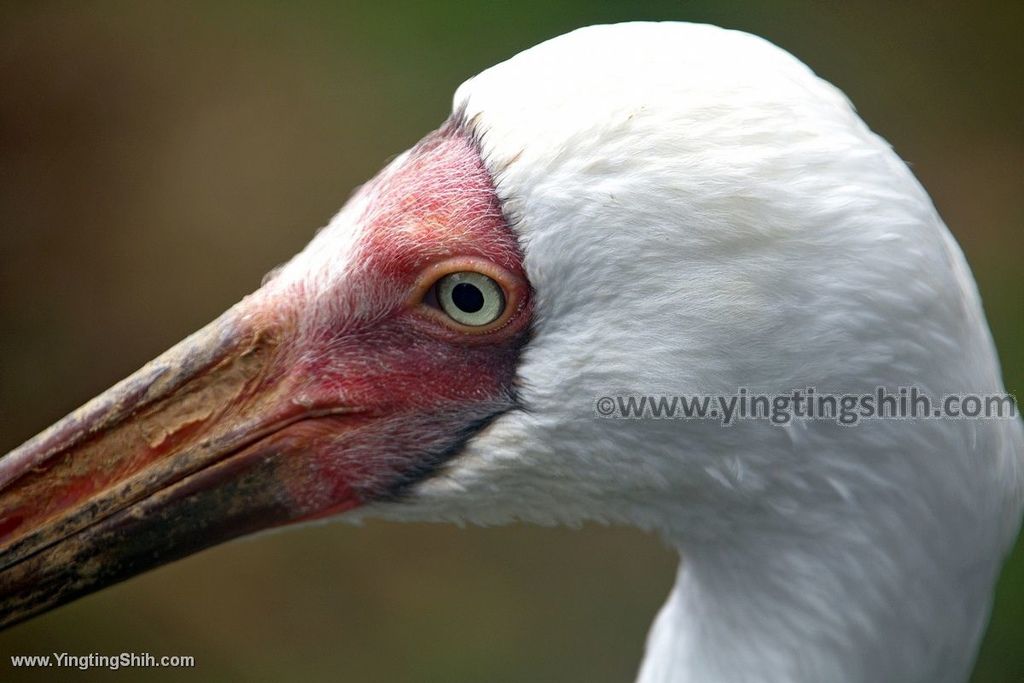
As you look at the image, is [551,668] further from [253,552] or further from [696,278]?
[696,278]

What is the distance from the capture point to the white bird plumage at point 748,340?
177 cm

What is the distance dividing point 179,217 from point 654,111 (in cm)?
490

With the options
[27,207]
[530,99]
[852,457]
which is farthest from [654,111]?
[27,207]

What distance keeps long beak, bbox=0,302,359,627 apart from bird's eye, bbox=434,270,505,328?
308 millimetres

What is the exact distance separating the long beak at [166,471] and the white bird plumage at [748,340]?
0.27 m

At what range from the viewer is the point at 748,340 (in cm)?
180

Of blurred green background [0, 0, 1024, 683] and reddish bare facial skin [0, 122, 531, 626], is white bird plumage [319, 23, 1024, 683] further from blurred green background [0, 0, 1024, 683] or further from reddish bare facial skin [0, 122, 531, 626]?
blurred green background [0, 0, 1024, 683]

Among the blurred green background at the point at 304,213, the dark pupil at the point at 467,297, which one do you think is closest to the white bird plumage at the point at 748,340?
the dark pupil at the point at 467,297

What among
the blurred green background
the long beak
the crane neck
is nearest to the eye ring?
the long beak

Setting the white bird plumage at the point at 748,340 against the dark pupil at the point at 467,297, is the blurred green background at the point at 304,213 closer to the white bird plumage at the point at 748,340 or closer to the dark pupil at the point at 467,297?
the white bird plumage at the point at 748,340

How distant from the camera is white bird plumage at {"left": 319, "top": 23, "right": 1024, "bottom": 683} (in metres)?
1.77

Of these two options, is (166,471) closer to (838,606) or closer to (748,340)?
(748,340)

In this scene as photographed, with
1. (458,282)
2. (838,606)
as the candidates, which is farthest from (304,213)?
(838,606)

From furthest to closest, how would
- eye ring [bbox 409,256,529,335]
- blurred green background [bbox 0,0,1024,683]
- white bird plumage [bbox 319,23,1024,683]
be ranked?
blurred green background [bbox 0,0,1024,683] < eye ring [bbox 409,256,529,335] < white bird plumage [bbox 319,23,1024,683]
